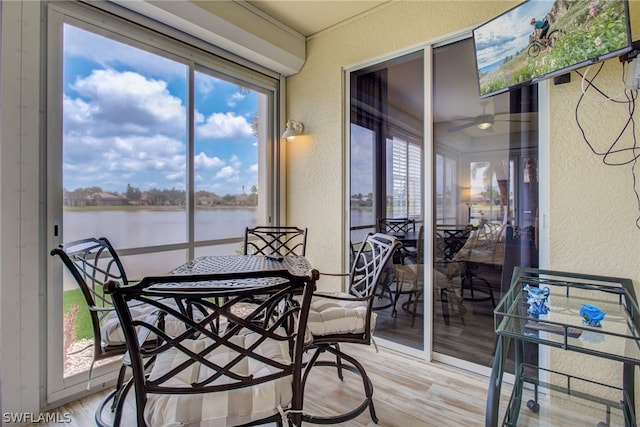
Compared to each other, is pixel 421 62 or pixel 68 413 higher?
pixel 421 62

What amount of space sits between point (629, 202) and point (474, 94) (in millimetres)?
1131

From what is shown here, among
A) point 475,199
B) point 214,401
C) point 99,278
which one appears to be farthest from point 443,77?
point 99,278

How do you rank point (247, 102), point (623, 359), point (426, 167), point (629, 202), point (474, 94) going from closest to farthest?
1. point (623, 359)
2. point (629, 202)
3. point (474, 94)
4. point (426, 167)
5. point (247, 102)

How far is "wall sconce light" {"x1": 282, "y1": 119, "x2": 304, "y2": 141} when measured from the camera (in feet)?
10.3

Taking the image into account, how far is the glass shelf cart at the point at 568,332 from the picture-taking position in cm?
129

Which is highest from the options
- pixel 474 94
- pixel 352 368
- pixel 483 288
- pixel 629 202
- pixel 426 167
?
pixel 474 94

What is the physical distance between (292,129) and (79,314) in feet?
7.49

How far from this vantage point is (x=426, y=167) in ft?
8.11

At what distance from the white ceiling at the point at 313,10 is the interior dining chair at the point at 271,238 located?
1897 mm

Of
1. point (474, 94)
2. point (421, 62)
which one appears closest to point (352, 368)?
point (474, 94)

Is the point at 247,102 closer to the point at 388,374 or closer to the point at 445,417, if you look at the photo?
the point at 388,374

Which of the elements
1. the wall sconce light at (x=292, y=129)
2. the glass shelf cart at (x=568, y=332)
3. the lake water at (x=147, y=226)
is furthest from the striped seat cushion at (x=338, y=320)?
the wall sconce light at (x=292, y=129)

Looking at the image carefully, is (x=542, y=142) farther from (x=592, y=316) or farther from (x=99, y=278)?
(x=99, y=278)

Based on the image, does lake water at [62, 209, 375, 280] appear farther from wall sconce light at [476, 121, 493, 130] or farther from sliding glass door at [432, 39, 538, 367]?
wall sconce light at [476, 121, 493, 130]
